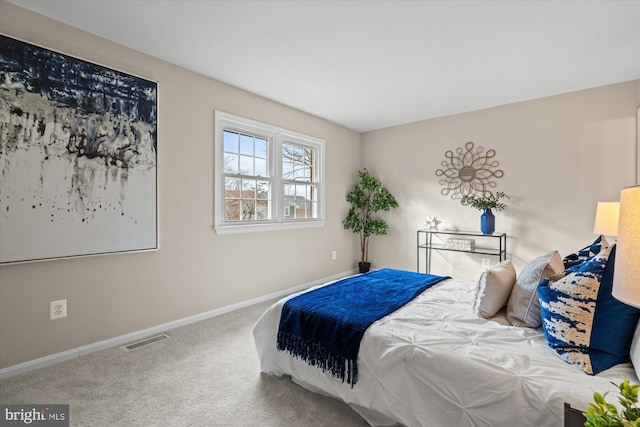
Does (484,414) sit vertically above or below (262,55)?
below

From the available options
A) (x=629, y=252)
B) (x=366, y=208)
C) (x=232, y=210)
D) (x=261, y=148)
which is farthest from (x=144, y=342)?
(x=366, y=208)

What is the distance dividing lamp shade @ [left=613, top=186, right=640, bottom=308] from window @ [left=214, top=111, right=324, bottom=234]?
3148 millimetres

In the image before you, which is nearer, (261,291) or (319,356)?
(319,356)

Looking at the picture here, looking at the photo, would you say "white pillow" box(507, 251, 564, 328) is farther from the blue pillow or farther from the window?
the window

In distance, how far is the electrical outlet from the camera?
2.30m

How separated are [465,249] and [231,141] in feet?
10.5

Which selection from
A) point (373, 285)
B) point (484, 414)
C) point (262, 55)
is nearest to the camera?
point (484, 414)

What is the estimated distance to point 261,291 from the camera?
3832mm

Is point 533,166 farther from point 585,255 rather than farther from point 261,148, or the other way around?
point 261,148

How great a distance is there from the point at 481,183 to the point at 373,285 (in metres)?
2.60

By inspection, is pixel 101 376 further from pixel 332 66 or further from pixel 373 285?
pixel 332 66

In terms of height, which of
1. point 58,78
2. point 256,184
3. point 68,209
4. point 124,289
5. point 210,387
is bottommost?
point 210,387

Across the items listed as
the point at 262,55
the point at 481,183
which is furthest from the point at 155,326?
the point at 481,183

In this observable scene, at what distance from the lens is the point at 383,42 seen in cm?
254
